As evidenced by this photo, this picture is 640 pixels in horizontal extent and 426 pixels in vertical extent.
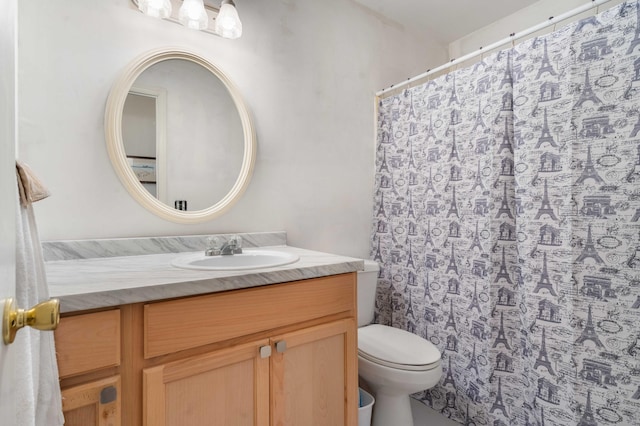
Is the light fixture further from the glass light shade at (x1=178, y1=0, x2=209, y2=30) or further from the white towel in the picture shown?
the white towel

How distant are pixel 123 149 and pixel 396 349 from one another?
1.55 m

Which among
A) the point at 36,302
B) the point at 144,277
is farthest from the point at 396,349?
the point at 36,302

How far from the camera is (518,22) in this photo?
2189mm

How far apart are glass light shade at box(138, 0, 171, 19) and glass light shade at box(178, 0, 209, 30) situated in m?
0.06

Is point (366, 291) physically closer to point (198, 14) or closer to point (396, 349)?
point (396, 349)

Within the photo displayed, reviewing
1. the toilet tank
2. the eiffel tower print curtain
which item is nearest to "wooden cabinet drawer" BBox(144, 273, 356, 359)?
the toilet tank

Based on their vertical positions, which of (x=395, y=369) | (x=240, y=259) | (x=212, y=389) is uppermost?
(x=240, y=259)

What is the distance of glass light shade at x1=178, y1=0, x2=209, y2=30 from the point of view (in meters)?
1.42

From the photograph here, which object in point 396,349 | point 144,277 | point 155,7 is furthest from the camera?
point 396,349

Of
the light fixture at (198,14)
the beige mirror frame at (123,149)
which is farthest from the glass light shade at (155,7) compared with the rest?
the beige mirror frame at (123,149)

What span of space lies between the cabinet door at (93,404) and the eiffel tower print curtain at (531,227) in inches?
61.6

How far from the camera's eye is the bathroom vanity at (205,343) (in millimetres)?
824

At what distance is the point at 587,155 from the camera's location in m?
1.28

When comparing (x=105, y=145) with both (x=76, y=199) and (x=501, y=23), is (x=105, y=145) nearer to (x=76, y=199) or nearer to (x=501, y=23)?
(x=76, y=199)
